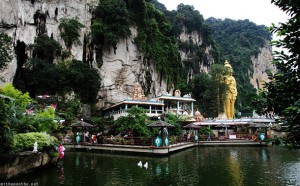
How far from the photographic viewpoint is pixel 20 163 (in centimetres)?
1012

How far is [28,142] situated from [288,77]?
10.1m

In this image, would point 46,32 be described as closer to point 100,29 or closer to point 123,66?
point 100,29

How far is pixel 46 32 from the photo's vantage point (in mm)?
32094

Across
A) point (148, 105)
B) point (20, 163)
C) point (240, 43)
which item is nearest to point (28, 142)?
point (20, 163)

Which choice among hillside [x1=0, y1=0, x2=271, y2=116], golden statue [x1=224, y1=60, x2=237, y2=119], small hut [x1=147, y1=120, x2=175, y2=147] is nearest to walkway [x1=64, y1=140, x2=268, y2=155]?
small hut [x1=147, y1=120, x2=175, y2=147]

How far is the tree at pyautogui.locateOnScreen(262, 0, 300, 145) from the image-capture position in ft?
14.4

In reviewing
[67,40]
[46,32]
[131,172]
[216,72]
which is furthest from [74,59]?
[131,172]

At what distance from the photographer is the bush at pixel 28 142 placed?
34.6 ft

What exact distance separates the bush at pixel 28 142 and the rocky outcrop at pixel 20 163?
0.34m

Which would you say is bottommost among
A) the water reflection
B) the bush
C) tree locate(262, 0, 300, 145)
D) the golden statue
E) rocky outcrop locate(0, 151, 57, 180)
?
the water reflection

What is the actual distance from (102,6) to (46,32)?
7.86 meters

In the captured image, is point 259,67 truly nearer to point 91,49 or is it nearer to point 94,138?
point 91,49

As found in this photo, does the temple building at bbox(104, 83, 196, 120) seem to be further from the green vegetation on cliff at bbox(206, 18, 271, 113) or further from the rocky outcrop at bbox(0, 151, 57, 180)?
the green vegetation on cliff at bbox(206, 18, 271, 113)

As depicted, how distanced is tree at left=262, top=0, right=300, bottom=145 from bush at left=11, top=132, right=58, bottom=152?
9.09 m
